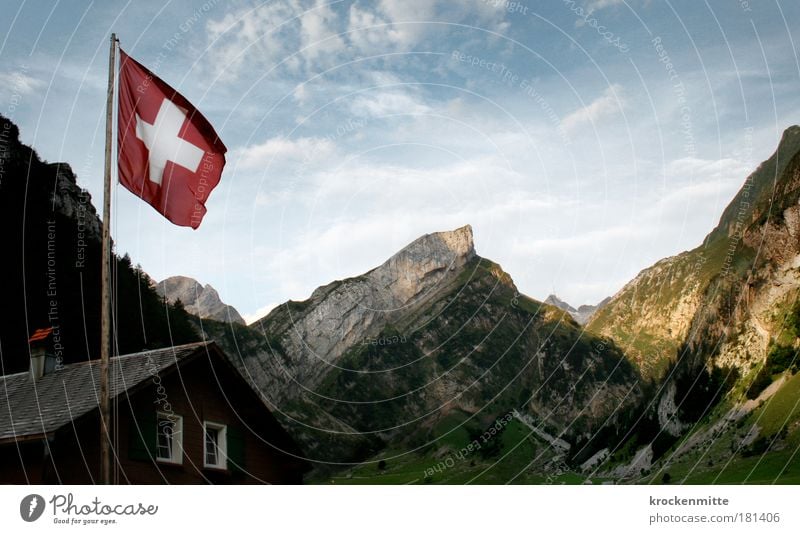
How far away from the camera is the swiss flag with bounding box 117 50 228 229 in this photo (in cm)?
1461

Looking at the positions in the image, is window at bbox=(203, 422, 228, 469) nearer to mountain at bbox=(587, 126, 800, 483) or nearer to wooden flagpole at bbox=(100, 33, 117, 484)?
wooden flagpole at bbox=(100, 33, 117, 484)

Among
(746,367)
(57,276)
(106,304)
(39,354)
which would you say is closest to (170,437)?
(39,354)

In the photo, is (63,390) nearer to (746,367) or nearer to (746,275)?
(746,367)

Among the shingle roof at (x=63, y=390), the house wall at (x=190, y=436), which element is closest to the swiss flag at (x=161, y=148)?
the shingle roof at (x=63, y=390)

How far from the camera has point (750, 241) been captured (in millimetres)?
110312

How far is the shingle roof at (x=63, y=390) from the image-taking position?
17391mm

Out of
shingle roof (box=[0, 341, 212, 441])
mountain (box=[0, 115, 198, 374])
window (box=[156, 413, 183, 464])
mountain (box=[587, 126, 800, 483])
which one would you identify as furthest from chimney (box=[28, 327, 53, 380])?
mountain (box=[587, 126, 800, 483])

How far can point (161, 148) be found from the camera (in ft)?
48.3

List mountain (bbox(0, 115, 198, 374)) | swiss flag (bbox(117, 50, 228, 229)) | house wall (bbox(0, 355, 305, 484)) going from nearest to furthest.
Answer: swiss flag (bbox(117, 50, 228, 229))
house wall (bbox(0, 355, 305, 484))
mountain (bbox(0, 115, 198, 374))

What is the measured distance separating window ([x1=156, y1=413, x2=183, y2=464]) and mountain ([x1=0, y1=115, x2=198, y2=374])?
58.9 ft

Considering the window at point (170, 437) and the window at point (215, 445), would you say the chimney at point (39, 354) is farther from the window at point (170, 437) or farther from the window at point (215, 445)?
the window at point (215, 445)

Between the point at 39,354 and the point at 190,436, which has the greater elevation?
the point at 39,354

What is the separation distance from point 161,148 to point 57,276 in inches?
1823

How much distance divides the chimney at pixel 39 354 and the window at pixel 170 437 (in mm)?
4240
